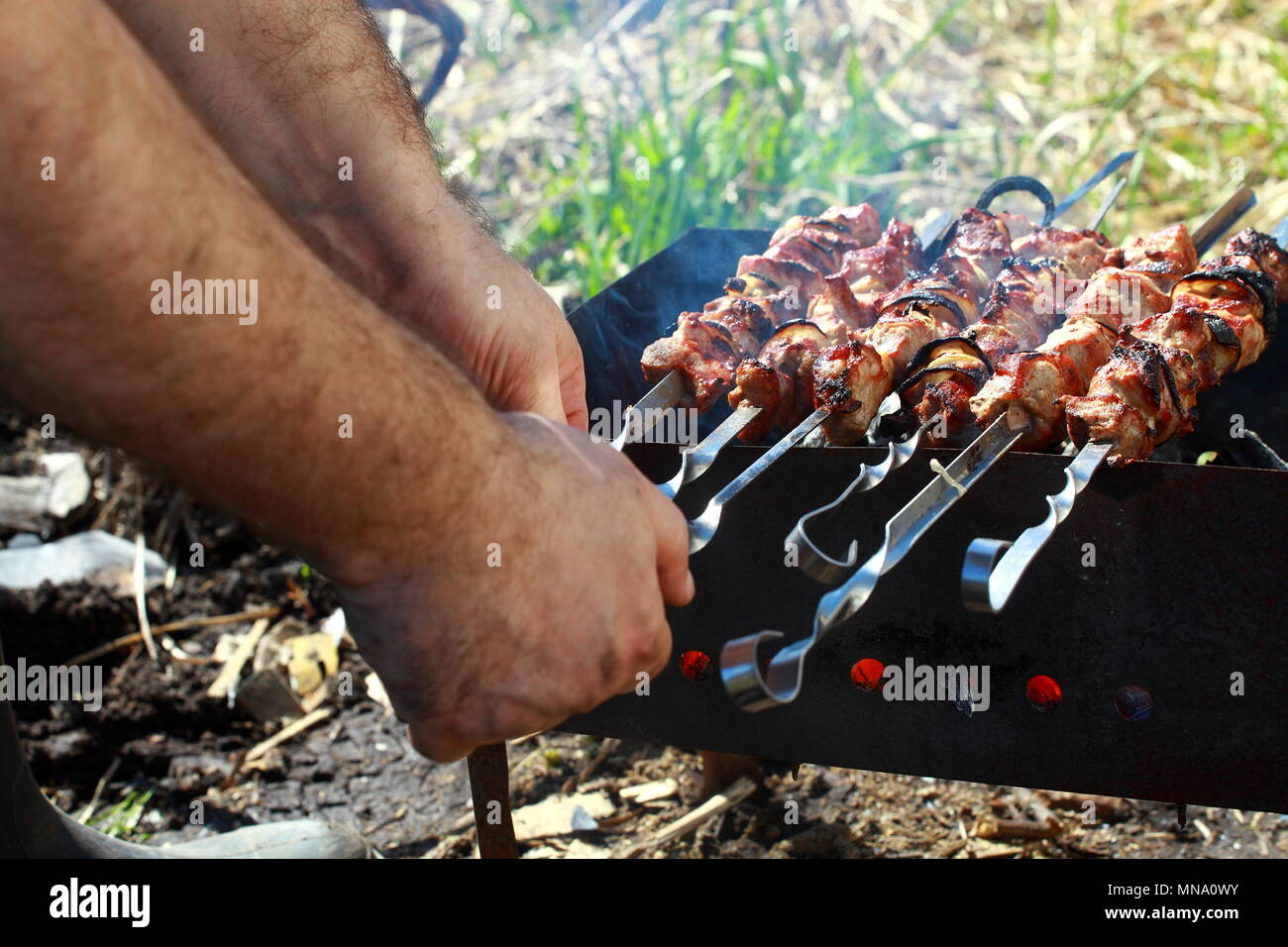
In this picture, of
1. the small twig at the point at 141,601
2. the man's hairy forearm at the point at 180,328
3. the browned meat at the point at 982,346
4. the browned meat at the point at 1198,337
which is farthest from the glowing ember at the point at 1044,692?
the small twig at the point at 141,601

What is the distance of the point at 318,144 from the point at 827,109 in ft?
18.0

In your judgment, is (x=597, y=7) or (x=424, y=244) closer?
(x=424, y=244)

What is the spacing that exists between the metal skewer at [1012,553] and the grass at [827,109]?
372 centimetres

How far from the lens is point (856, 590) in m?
1.57

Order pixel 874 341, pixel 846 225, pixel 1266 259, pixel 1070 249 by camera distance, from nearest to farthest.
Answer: pixel 874 341, pixel 1266 259, pixel 1070 249, pixel 846 225

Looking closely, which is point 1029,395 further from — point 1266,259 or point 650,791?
point 650,791

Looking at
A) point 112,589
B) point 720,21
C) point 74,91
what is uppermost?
point 720,21

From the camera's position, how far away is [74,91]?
1.17 metres

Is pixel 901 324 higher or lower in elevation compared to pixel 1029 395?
higher

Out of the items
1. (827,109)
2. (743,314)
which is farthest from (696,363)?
(827,109)

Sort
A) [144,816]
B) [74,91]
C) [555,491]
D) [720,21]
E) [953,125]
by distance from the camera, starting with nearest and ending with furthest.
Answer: [74,91] < [555,491] < [144,816] < [953,125] < [720,21]
